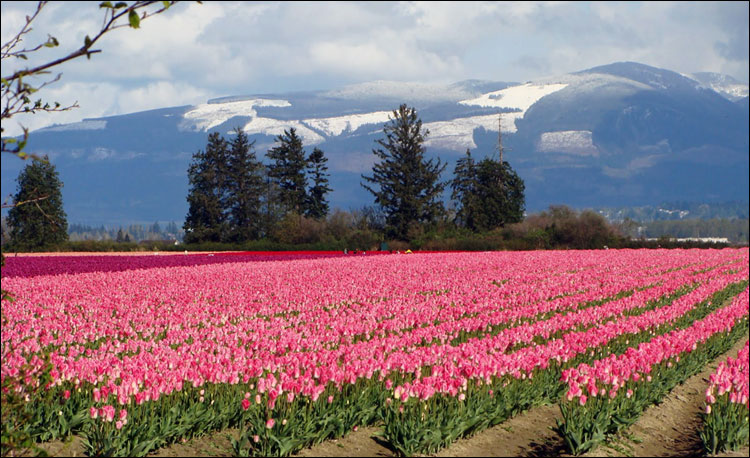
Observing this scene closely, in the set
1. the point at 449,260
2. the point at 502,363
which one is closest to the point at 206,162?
the point at 449,260

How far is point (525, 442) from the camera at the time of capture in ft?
28.7

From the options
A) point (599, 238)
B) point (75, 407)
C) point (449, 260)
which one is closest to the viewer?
point (75, 407)

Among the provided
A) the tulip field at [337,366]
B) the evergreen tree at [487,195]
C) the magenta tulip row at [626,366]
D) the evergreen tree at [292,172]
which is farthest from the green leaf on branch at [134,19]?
the evergreen tree at [292,172]

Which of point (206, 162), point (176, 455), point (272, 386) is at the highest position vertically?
point (206, 162)

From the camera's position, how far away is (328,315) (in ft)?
51.9

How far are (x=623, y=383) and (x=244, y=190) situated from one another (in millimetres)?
70556

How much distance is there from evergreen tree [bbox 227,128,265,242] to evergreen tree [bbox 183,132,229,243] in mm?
781

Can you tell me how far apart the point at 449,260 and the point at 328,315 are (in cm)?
2031

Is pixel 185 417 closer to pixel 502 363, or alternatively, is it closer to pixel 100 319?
pixel 502 363

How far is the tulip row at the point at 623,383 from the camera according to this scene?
8406mm

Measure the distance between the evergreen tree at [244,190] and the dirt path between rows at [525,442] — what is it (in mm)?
66916

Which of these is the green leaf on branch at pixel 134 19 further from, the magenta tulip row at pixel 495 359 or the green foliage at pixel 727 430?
the green foliage at pixel 727 430

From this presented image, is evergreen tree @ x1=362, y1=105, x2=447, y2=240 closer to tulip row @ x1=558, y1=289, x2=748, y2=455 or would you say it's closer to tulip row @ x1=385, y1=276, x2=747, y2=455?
tulip row @ x1=558, y1=289, x2=748, y2=455

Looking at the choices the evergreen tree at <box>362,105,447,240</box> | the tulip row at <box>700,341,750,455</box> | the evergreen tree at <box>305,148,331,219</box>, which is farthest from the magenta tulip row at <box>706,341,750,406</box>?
the evergreen tree at <box>305,148,331,219</box>
